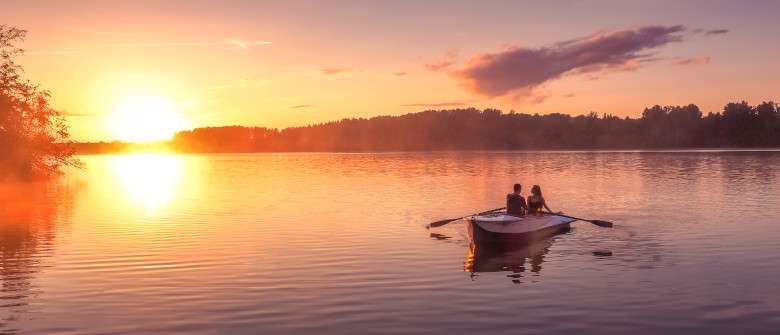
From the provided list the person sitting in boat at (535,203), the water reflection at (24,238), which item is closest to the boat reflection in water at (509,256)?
the person sitting in boat at (535,203)

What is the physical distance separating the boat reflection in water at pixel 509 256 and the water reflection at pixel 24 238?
13060mm

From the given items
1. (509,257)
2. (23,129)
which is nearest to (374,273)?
→ (509,257)

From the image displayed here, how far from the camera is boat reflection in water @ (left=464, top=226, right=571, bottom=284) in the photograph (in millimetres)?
23672

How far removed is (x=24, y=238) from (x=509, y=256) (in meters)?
22.7

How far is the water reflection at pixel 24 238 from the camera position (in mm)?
18703

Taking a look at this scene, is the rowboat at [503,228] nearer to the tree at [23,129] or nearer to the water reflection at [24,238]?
the water reflection at [24,238]

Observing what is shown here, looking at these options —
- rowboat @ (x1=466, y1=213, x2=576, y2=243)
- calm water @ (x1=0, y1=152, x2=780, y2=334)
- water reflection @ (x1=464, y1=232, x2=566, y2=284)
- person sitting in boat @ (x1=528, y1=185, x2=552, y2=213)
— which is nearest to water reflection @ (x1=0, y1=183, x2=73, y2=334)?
calm water @ (x1=0, y1=152, x2=780, y2=334)

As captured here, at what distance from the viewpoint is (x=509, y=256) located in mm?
26750

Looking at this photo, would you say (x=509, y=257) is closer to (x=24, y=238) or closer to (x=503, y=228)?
(x=503, y=228)

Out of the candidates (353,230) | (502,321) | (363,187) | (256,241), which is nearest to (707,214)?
(353,230)

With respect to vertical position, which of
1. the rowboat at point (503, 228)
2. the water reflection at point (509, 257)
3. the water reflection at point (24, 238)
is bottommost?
the water reflection at point (509, 257)

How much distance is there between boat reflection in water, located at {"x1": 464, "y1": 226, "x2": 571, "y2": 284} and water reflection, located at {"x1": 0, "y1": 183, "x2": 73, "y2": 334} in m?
13.1

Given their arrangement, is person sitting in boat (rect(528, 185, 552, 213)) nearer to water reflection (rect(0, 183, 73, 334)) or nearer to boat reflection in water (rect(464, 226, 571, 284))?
boat reflection in water (rect(464, 226, 571, 284))

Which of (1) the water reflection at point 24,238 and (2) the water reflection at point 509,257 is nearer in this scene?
(1) the water reflection at point 24,238
